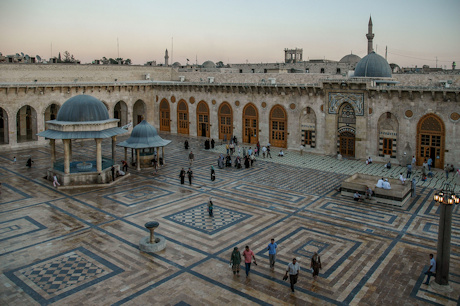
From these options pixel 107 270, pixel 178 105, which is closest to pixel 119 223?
pixel 107 270

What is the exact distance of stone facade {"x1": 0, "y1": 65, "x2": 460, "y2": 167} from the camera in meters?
28.2

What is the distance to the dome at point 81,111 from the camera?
23.6m

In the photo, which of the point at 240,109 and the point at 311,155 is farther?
the point at 240,109

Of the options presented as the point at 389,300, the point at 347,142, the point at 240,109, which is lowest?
the point at 389,300

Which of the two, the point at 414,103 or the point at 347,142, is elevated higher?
the point at 414,103

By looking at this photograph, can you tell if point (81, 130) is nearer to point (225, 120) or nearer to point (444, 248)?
point (225, 120)

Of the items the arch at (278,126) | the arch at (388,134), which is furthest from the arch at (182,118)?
the arch at (388,134)

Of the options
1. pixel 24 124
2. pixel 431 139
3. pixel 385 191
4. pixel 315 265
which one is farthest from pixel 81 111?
pixel 431 139

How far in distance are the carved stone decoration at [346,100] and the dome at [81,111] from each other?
1781 centimetres

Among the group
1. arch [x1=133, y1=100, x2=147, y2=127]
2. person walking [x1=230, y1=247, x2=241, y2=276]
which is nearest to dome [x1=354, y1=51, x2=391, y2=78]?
person walking [x1=230, y1=247, x2=241, y2=276]

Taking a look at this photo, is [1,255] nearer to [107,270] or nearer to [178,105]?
[107,270]

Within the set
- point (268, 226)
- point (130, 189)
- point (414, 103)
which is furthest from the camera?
point (414, 103)

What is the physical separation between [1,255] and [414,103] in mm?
26429

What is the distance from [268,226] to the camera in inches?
682
